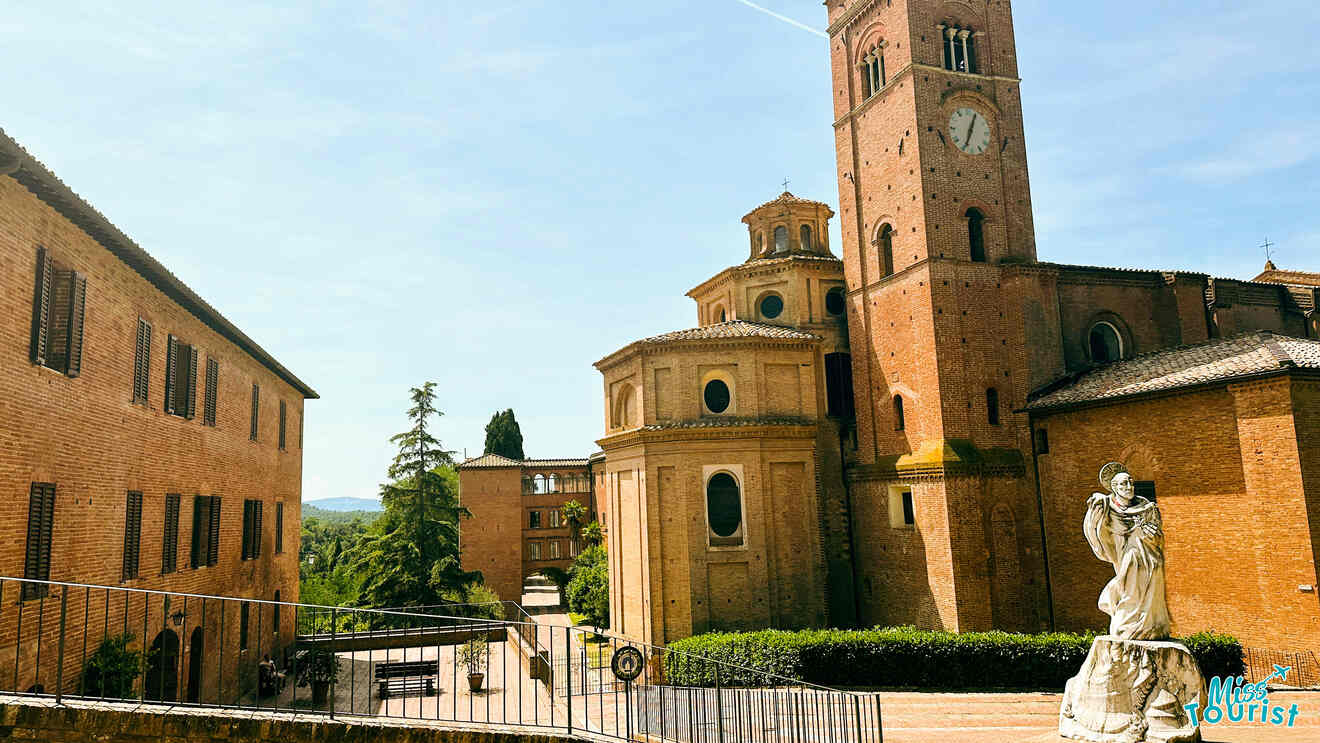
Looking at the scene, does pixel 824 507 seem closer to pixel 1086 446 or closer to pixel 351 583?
pixel 1086 446

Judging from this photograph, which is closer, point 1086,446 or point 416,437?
point 1086,446

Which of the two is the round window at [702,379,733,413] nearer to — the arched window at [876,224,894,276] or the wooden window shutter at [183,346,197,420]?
the arched window at [876,224,894,276]

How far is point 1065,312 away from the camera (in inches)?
962

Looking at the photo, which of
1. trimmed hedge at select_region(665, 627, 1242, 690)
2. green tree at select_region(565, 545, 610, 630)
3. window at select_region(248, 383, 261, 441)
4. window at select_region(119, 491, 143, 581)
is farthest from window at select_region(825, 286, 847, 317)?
window at select_region(119, 491, 143, 581)

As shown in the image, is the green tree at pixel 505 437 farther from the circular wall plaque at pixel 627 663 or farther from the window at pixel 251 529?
the circular wall plaque at pixel 627 663

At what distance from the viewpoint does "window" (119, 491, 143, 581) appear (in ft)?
44.3

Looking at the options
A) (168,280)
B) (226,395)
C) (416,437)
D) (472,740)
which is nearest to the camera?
(472,740)

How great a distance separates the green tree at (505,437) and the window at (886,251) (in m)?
37.4

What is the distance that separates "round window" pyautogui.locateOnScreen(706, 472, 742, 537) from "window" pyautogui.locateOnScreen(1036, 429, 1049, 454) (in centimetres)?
834

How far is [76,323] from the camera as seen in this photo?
38.9 ft

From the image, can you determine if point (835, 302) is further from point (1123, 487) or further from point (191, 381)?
point (191, 381)

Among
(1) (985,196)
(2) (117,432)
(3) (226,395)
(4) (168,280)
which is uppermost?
(1) (985,196)

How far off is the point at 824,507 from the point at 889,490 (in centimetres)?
228

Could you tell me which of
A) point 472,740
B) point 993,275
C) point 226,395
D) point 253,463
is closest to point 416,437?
point 253,463
